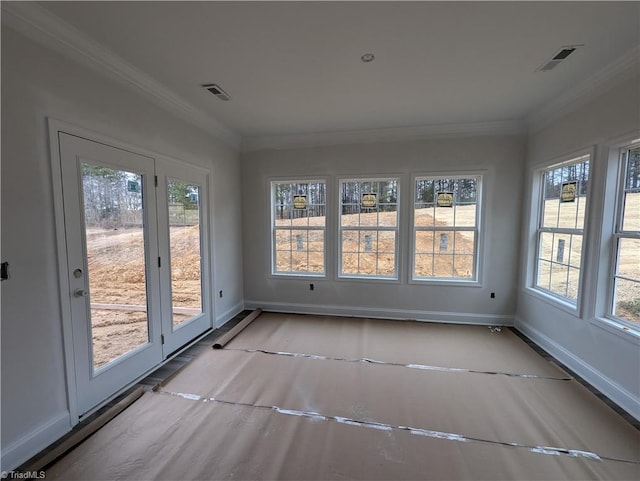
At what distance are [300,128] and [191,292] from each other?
2554mm

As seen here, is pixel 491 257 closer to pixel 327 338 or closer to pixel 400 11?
pixel 327 338

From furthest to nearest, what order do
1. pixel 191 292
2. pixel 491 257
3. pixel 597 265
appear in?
1. pixel 491 257
2. pixel 191 292
3. pixel 597 265

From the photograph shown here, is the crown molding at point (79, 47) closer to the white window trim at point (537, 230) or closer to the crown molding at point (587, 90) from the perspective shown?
the crown molding at point (587, 90)

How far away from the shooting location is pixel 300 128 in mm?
3912

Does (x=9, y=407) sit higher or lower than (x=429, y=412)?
higher

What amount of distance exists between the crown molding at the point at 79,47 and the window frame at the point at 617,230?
13.4 feet

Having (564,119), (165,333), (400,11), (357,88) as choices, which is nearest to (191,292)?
(165,333)

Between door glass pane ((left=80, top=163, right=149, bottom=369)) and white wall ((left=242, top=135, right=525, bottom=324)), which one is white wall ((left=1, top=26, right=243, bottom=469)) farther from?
white wall ((left=242, top=135, right=525, bottom=324))

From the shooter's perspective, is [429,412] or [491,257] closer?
[429,412]

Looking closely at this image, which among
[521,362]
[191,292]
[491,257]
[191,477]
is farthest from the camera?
[491,257]

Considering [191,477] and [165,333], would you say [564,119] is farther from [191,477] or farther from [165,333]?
[165,333]

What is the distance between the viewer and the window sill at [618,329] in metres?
2.19

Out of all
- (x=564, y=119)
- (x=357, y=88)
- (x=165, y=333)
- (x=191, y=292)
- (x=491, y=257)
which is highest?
(x=357, y=88)

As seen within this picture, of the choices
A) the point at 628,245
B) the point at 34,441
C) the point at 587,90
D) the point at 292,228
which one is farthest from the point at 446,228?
the point at 34,441
